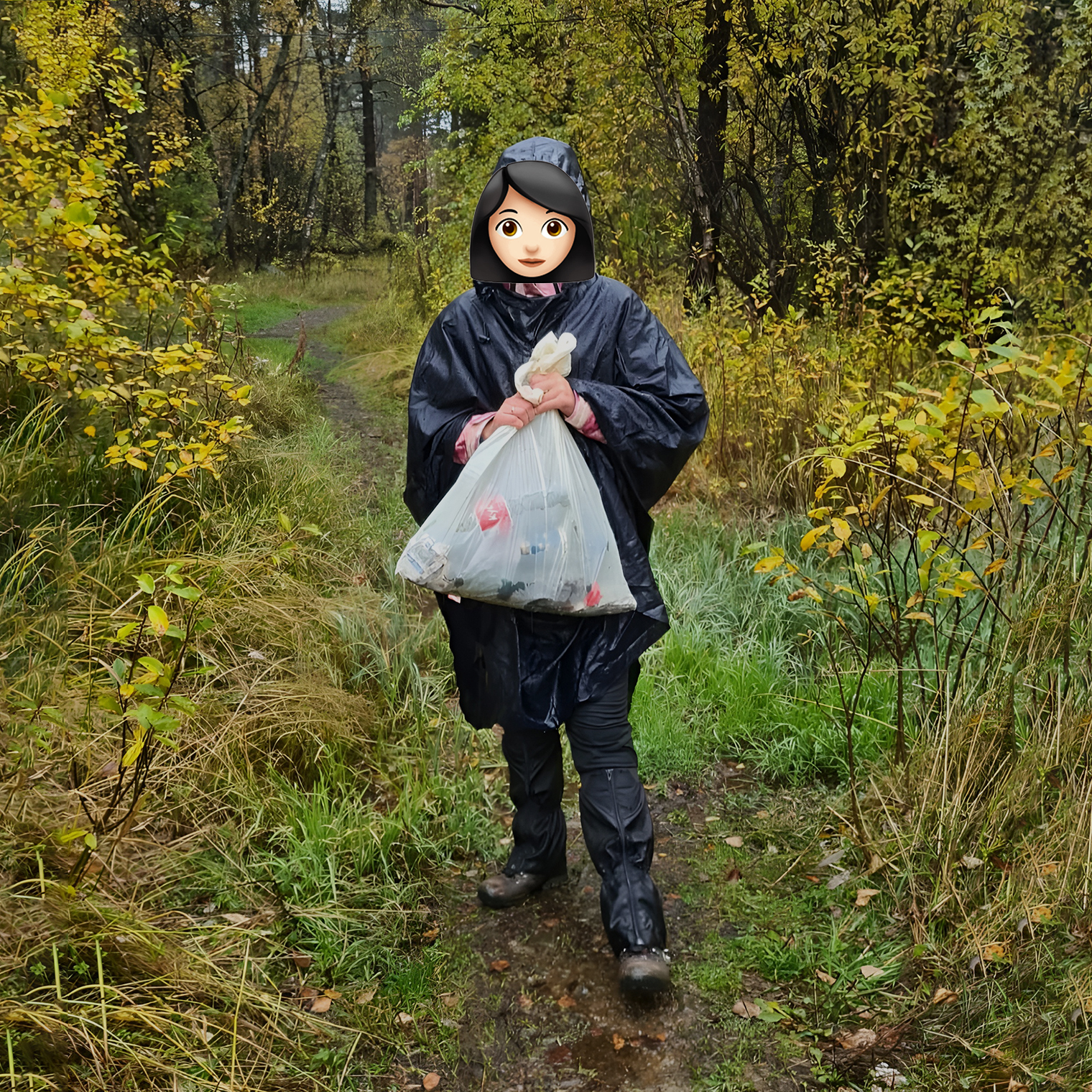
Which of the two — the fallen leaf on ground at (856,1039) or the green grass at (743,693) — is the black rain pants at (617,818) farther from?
the green grass at (743,693)

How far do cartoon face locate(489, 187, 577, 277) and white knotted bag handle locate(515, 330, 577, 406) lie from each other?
21cm

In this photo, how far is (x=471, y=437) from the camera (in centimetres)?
220

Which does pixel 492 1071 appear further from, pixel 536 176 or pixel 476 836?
pixel 536 176

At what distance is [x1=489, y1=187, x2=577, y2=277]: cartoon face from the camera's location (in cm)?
216

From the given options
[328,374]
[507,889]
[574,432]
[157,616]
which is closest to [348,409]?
[328,374]

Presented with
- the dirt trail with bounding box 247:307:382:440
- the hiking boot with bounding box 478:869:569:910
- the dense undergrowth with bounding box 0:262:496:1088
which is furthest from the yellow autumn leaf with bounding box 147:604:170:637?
the dirt trail with bounding box 247:307:382:440

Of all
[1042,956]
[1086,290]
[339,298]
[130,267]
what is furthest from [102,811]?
[339,298]

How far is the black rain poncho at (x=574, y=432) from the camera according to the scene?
7.27 ft

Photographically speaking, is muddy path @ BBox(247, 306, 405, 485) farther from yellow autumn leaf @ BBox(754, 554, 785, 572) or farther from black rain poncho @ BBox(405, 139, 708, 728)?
yellow autumn leaf @ BBox(754, 554, 785, 572)

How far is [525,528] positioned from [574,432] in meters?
0.30

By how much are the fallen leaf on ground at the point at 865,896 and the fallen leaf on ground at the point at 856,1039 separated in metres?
0.40

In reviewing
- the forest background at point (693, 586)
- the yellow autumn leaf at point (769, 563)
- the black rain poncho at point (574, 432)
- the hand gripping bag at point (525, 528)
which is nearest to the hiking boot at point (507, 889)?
the forest background at point (693, 586)

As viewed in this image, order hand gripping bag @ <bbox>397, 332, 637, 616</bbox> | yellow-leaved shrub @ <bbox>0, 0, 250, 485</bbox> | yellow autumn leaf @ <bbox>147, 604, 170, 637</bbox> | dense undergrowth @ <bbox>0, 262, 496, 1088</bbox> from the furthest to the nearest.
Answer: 1. yellow-leaved shrub @ <bbox>0, 0, 250, 485</bbox>
2. hand gripping bag @ <bbox>397, 332, 637, 616</bbox>
3. dense undergrowth @ <bbox>0, 262, 496, 1088</bbox>
4. yellow autumn leaf @ <bbox>147, 604, 170, 637</bbox>

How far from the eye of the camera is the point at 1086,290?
19.3 ft
